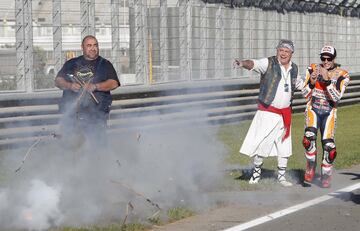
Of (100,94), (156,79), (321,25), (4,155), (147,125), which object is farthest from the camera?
(321,25)

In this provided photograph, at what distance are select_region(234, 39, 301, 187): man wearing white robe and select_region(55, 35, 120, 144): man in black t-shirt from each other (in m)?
1.93

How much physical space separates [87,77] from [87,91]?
214mm

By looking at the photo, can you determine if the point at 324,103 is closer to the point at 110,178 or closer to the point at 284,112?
the point at 284,112

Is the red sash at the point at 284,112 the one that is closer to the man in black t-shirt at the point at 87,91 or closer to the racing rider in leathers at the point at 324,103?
the racing rider in leathers at the point at 324,103

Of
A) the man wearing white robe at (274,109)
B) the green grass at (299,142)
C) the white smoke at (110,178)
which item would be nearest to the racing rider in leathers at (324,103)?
the man wearing white robe at (274,109)

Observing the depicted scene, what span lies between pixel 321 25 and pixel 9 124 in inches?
571

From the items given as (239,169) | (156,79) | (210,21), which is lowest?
(239,169)

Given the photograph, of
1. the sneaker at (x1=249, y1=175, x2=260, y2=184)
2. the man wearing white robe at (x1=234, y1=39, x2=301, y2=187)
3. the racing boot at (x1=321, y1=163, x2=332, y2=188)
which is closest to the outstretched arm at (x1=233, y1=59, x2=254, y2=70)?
the man wearing white robe at (x1=234, y1=39, x2=301, y2=187)

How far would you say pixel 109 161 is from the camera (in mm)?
10781

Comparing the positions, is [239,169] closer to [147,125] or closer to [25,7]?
[147,125]

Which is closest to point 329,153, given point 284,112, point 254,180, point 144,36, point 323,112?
point 323,112

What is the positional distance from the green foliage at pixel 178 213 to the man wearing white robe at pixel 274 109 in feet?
7.55

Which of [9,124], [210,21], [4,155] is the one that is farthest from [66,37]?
[210,21]

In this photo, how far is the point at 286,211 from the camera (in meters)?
10.5
